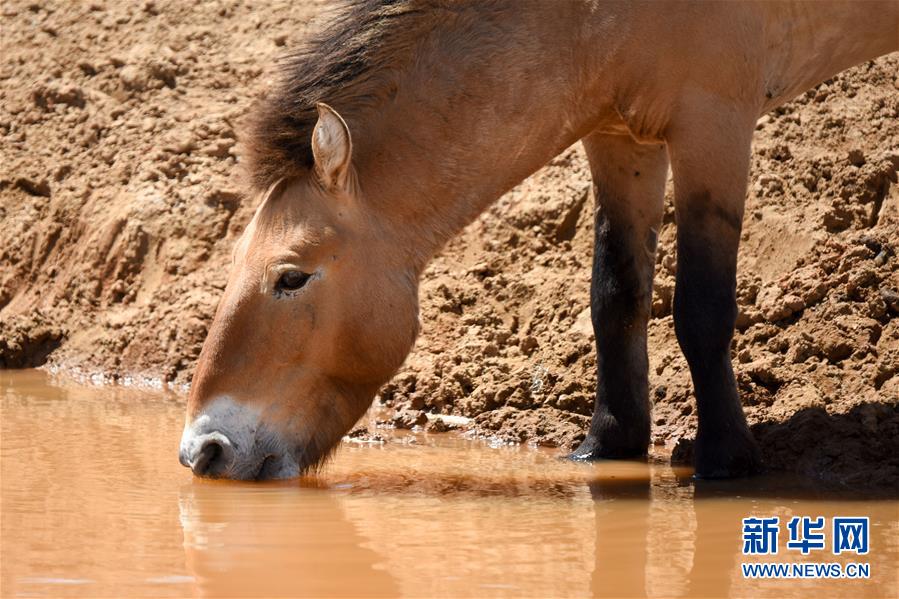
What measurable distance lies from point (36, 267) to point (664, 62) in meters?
5.70

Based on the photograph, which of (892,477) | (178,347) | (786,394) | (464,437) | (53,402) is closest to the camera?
(892,477)

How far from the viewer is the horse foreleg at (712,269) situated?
5508mm

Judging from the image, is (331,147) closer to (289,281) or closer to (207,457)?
(289,281)

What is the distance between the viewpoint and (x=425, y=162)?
537 cm

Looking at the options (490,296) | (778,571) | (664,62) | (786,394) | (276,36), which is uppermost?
(276,36)

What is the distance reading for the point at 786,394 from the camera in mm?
6250

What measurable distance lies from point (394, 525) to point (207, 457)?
2.62 ft

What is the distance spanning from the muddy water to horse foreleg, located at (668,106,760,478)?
Result: 210 millimetres

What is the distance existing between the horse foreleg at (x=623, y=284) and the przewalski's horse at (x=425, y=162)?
14.3 inches

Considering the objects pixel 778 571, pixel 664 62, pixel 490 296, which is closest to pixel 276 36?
pixel 490 296

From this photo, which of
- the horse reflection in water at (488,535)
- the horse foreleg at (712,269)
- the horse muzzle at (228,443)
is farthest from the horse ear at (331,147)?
the horse foreleg at (712,269)

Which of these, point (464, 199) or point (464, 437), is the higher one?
point (464, 199)

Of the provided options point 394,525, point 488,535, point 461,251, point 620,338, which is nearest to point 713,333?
point 620,338

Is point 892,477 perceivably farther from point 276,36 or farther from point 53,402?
point 276,36
